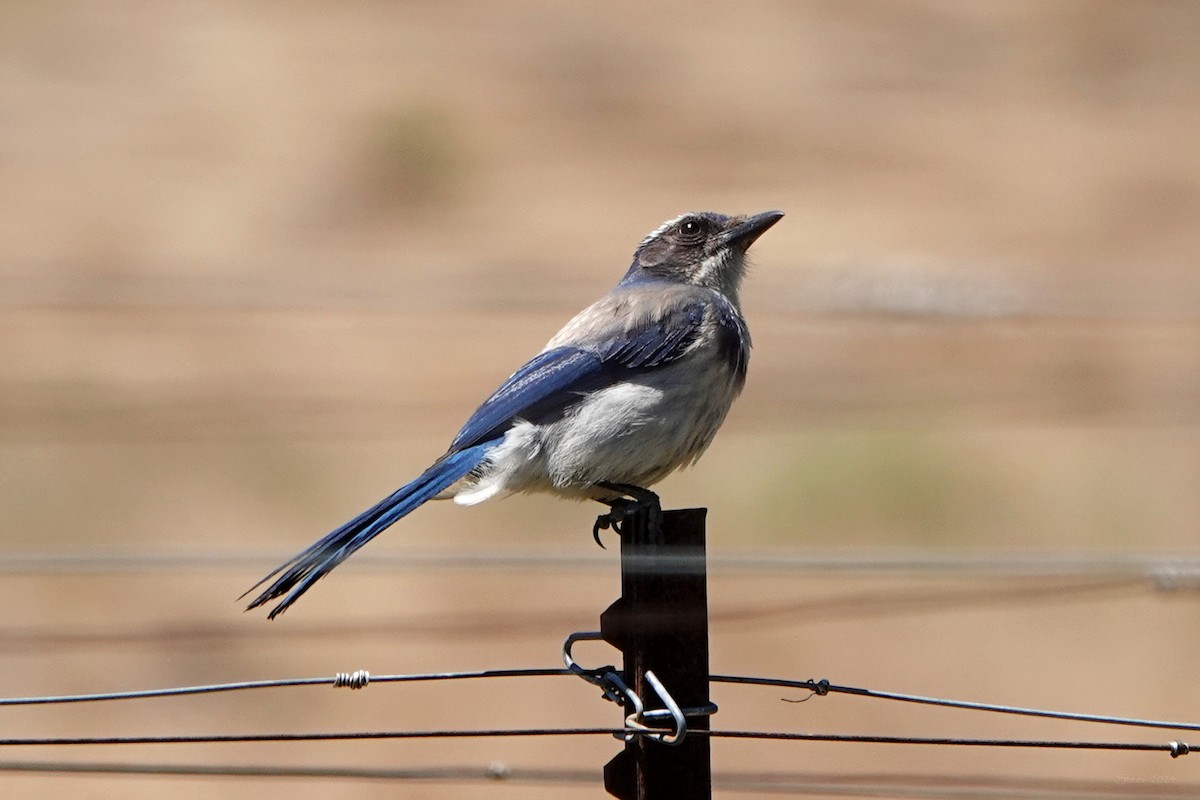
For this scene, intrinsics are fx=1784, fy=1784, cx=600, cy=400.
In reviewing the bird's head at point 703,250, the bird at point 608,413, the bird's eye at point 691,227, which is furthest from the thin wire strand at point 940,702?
the bird's eye at point 691,227

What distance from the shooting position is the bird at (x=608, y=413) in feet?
22.9

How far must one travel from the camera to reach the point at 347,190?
22625 millimetres

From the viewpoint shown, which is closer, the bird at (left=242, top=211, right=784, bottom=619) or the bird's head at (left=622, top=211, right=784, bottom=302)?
the bird at (left=242, top=211, right=784, bottom=619)

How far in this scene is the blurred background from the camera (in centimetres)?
1468

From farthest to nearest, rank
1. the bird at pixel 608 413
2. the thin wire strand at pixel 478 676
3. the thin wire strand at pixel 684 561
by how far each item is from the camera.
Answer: the bird at pixel 608 413 → the thin wire strand at pixel 684 561 → the thin wire strand at pixel 478 676

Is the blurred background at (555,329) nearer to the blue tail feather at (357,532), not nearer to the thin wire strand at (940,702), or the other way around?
the blue tail feather at (357,532)

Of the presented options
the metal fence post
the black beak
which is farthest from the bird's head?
the metal fence post

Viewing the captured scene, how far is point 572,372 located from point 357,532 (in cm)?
139

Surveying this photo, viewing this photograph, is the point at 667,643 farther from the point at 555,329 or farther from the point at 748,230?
the point at 555,329

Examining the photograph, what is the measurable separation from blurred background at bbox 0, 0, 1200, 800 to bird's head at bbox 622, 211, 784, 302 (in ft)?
8.85

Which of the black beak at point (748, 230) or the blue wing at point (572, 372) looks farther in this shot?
the black beak at point (748, 230)

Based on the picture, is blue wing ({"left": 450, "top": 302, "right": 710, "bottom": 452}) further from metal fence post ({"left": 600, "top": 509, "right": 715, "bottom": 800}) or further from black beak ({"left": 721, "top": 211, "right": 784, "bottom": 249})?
metal fence post ({"left": 600, "top": 509, "right": 715, "bottom": 800})

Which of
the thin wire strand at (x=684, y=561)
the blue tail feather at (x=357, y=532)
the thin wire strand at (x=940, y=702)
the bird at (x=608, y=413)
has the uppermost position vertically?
the bird at (x=608, y=413)

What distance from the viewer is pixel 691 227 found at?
8.50 metres
